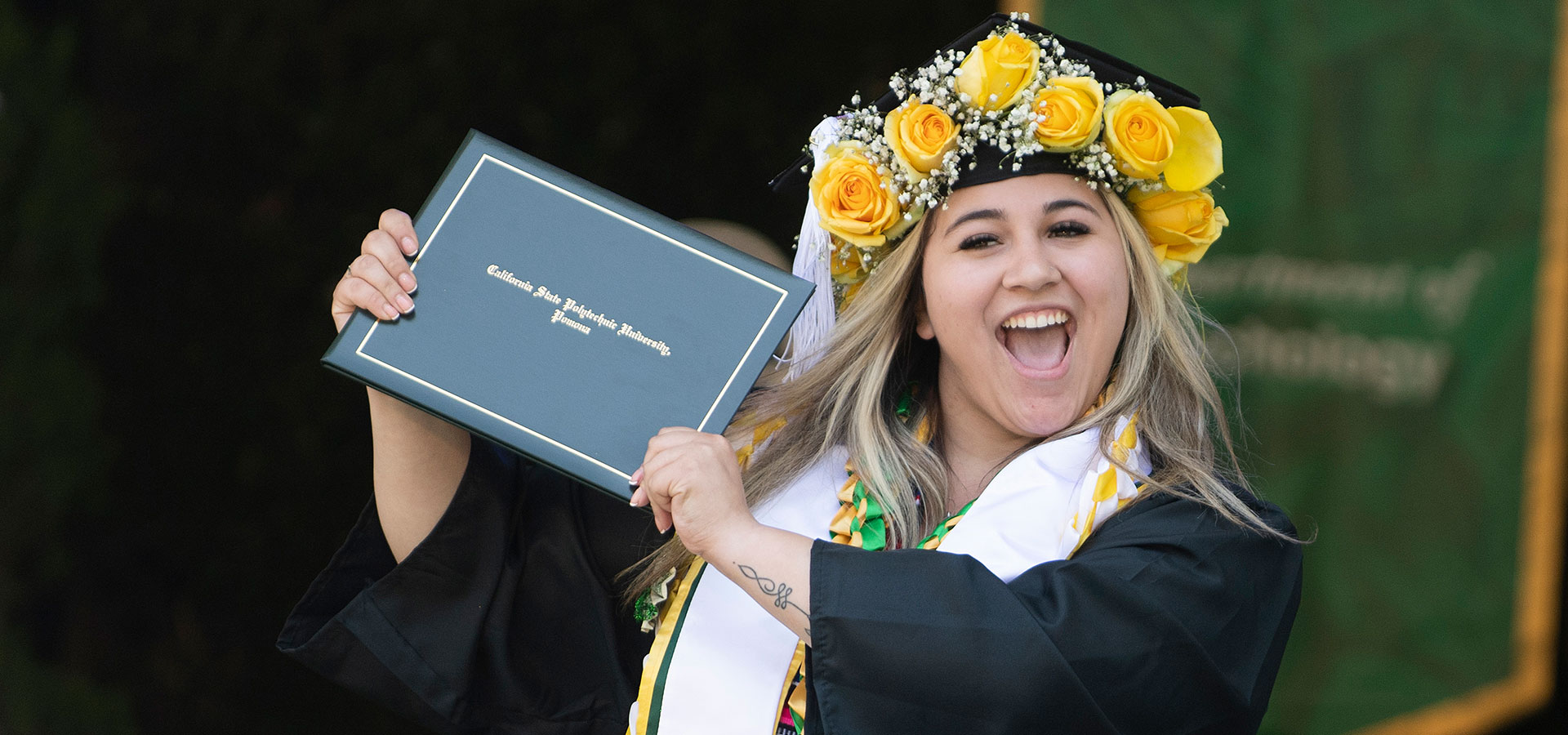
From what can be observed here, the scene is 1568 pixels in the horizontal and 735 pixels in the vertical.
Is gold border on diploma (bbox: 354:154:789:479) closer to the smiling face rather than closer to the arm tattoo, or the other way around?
the arm tattoo

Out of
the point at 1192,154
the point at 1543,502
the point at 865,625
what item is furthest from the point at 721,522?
the point at 1543,502

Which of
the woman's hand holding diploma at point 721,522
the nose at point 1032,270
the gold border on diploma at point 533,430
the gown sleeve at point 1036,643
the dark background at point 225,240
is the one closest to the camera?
the gown sleeve at point 1036,643

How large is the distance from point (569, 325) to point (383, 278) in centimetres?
26

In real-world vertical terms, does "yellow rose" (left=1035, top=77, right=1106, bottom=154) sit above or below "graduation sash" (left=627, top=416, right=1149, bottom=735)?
above

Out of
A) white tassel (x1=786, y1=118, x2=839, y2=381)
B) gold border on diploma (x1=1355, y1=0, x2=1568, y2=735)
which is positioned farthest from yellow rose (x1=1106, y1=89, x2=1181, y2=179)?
gold border on diploma (x1=1355, y1=0, x2=1568, y2=735)

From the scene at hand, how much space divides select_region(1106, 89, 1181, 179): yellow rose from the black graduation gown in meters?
0.49

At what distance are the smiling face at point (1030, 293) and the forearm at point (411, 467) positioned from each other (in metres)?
0.78

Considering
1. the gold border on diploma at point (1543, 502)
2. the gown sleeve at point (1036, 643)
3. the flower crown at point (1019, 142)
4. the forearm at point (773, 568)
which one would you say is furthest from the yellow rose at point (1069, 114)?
the gold border on diploma at point (1543, 502)

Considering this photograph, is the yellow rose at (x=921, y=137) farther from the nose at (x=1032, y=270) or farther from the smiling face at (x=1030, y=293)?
the nose at (x=1032, y=270)

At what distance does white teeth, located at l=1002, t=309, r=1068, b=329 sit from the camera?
6.91ft

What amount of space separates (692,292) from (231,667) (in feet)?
6.12

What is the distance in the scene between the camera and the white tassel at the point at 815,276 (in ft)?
7.57

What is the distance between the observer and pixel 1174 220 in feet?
7.18

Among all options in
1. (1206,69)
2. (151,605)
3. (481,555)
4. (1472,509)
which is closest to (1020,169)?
(481,555)
